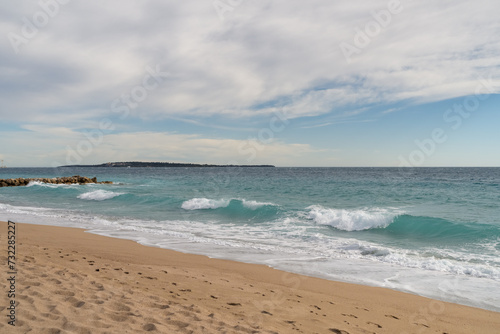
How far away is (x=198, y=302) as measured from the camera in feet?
17.2

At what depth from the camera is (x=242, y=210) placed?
68.4 ft

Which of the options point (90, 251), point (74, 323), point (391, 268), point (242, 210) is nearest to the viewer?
point (74, 323)

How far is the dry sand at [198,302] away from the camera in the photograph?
4105 mm

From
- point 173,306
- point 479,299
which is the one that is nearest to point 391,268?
point 479,299

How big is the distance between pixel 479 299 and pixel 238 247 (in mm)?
6636

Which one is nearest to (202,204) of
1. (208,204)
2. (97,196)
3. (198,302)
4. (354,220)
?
(208,204)

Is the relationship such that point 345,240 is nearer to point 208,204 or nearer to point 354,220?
point 354,220

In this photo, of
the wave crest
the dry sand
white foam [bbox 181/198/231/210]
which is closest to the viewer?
the dry sand

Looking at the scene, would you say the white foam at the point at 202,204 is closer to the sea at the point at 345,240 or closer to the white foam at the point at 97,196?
the sea at the point at 345,240

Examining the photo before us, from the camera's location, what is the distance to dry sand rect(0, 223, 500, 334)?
4.11 m

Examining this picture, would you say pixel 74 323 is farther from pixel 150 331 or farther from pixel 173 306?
pixel 173 306

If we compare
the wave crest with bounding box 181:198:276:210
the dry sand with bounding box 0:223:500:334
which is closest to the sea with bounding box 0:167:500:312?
the wave crest with bounding box 181:198:276:210

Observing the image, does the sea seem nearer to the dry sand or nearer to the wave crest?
the wave crest

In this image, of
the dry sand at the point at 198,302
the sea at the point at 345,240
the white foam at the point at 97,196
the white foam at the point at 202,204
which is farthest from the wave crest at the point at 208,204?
the dry sand at the point at 198,302
